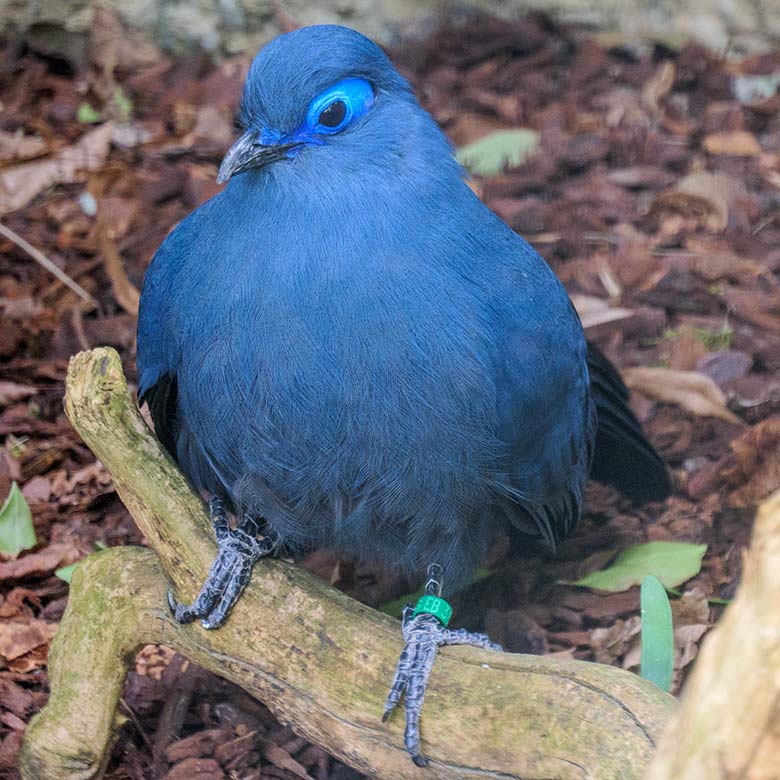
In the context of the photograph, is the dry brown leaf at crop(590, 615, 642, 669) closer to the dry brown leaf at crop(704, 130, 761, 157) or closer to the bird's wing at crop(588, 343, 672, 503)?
the bird's wing at crop(588, 343, 672, 503)

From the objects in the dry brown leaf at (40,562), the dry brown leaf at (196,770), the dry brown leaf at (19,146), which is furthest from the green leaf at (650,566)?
the dry brown leaf at (19,146)

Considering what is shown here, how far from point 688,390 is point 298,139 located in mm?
2092

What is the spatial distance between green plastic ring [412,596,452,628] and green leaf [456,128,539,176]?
9.05 feet

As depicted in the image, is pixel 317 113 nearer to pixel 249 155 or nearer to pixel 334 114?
pixel 334 114

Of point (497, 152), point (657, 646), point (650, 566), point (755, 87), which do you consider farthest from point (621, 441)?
point (755, 87)

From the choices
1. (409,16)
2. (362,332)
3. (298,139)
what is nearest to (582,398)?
(362,332)

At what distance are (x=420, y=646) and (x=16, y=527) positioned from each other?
1.48m

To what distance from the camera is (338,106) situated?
293 centimetres

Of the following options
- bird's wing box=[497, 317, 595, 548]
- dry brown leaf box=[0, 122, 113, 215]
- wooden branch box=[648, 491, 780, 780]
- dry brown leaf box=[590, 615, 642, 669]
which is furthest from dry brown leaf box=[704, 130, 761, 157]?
wooden branch box=[648, 491, 780, 780]

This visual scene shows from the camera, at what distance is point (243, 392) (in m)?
2.90

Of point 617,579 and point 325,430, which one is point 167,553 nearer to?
point 325,430

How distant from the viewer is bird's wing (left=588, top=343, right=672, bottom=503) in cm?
388

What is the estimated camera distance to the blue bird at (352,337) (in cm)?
283

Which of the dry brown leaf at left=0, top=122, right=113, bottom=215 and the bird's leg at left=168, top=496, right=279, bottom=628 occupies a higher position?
the dry brown leaf at left=0, top=122, right=113, bottom=215
